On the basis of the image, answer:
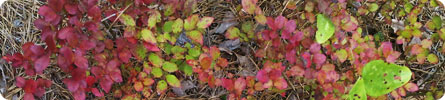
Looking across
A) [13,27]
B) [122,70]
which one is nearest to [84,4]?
[122,70]

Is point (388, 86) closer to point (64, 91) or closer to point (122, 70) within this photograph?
point (122, 70)

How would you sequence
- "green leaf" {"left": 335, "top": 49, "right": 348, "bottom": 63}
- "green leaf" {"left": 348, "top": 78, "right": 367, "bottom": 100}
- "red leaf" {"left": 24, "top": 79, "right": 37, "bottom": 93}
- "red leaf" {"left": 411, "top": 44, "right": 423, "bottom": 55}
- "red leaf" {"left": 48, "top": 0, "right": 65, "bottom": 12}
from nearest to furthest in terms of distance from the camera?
"red leaf" {"left": 48, "top": 0, "right": 65, "bottom": 12} → "red leaf" {"left": 24, "top": 79, "right": 37, "bottom": 93} → "green leaf" {"left": 348, "top": 78, "right": 367, "bottom": 100} → "green leaf" {"left": 335, "top": 49, "right": 348, "bottom": 63} → "red leaf" {"left": 411, "top": 44, "right": 423, "bottom": 55}

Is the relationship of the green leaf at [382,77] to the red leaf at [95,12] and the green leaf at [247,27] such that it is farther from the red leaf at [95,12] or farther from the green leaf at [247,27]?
the red leaf at [95,12]

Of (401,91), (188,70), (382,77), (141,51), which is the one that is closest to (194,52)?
(188,70)

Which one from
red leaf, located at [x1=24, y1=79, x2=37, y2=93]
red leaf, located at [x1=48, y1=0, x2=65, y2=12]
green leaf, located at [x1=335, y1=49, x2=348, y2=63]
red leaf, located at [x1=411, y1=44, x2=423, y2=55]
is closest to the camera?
red leaf, located at [x1=48, y1=0, x2=65, y2=12]

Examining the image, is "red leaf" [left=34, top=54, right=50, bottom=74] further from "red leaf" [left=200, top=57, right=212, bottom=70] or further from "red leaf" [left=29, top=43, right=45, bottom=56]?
"red leaf" [left=200, top=57, right=212, bottom=70]

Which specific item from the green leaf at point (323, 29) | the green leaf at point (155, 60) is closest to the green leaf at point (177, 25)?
the green leaf at point (155, 60)

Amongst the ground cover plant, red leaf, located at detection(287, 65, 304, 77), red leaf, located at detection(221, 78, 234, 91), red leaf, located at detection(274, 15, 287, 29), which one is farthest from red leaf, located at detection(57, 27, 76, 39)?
red leaf, located at detection(287, 65, 304, 77)
